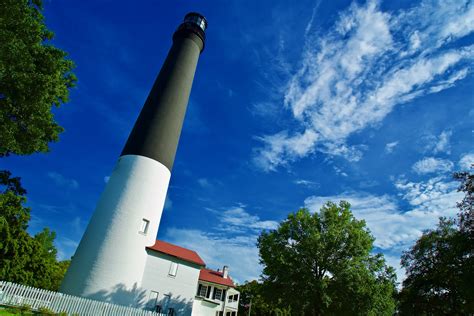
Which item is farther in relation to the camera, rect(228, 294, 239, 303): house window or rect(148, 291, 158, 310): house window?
rect(228, 294, 239, 303): house window

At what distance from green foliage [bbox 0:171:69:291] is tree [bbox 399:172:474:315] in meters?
31.3

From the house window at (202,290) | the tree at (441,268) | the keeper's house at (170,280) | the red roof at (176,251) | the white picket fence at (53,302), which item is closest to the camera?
the white picket fence at (53,302)

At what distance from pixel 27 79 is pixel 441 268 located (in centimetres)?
3136

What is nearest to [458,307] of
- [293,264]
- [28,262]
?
[293,264]

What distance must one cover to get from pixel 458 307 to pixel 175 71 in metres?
31.3

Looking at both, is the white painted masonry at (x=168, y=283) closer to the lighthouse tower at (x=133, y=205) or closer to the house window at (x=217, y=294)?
the lighthouse tower at (x=133, y=205)

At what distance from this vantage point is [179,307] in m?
24.0

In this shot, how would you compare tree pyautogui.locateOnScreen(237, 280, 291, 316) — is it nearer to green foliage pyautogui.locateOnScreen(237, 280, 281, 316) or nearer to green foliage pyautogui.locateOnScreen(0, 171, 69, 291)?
green foliage pyautogui.locateOnScreen(237, 280, 281, 316)

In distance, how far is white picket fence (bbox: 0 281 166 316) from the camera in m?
14.4

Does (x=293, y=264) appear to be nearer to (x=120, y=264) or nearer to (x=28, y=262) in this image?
(x=120, y=264)

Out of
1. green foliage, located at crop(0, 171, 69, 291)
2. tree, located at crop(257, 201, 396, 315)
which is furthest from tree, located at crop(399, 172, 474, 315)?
green foliage, located at crop(0, 171, 69, 291)

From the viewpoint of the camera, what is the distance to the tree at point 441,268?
60.4ft

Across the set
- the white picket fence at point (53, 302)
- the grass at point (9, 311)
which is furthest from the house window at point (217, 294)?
the grass at point (9, 311)

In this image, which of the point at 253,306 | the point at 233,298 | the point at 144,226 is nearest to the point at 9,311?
the point at 144,226
